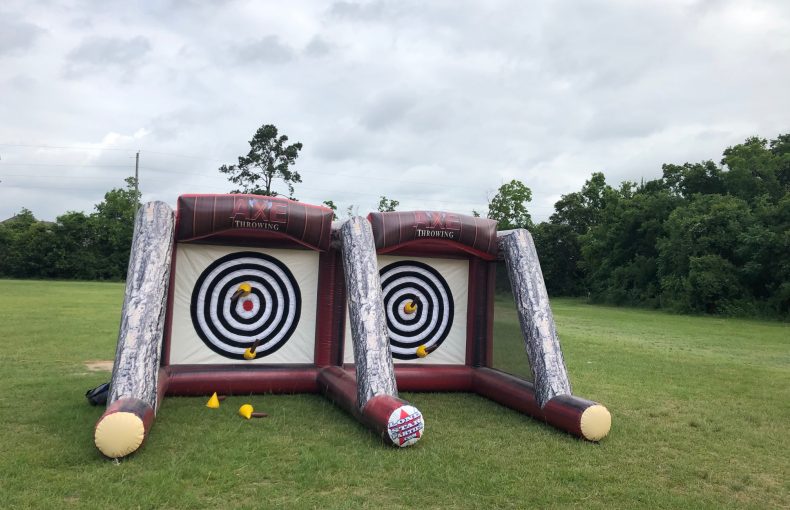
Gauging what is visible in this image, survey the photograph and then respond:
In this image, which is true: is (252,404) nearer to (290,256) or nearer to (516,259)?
(290,256)

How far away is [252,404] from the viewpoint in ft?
18.9

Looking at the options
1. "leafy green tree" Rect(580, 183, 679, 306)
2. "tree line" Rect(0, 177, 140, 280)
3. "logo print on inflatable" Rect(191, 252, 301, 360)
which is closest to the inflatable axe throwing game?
"logo print on inflatable" Rect(191, 252, 301, 360)

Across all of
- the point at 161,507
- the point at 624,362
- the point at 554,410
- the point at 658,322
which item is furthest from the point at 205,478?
the point at 658,322

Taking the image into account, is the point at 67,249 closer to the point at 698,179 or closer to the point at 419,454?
the point at 698,179

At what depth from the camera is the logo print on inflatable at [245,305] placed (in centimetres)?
638

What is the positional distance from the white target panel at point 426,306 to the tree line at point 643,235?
661 millimetres

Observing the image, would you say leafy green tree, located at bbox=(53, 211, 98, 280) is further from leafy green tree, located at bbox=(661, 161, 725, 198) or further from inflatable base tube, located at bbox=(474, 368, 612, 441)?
inflatable base tube, located at bbox=(474, 368, 612, 441)

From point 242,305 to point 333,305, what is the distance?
0.97 metres

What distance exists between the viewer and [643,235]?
90.4ft

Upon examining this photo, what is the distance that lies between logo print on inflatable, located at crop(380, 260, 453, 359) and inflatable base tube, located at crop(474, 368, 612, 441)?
3.20ft

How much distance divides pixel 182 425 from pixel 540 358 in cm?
310

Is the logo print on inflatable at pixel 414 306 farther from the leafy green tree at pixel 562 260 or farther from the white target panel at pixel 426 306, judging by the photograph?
the leafy green tree at pixel 562 260

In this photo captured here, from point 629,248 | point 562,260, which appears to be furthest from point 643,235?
point 562,260

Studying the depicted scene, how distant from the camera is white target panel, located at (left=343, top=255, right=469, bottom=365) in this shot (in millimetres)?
6918
